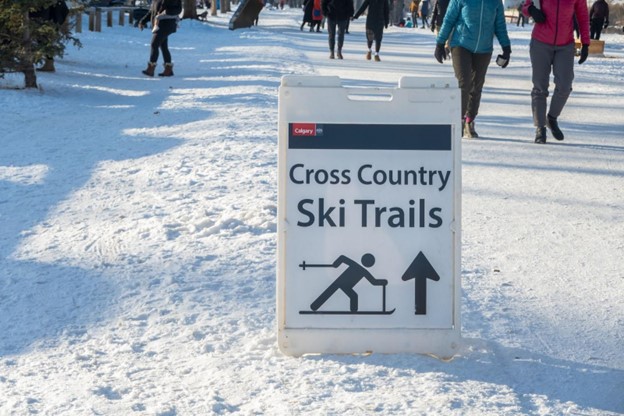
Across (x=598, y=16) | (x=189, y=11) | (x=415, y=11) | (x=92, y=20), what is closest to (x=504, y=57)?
(x=92, y=20)

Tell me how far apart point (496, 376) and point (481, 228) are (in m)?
3.00

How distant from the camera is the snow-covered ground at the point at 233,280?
4.31 metres

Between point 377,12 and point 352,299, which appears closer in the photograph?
point 352,299

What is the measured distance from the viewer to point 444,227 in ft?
15.5

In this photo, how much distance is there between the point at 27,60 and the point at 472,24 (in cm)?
754

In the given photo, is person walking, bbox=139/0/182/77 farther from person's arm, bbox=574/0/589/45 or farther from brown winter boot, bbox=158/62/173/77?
person's arm, bbox=574/0/589/45

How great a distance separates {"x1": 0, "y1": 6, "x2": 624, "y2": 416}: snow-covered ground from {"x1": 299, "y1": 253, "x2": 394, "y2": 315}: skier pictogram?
197mm

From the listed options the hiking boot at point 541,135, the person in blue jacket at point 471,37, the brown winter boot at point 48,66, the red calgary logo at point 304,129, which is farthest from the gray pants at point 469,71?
the brown winter boot at point 48,66

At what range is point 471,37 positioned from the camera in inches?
434

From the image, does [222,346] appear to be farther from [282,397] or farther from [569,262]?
[569,262]

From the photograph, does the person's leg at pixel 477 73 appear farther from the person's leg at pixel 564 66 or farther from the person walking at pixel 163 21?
the person walking at pixel 163 21

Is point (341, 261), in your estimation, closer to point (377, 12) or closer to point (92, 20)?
point (377, 12)

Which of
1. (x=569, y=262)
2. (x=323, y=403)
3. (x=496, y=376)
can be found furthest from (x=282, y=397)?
(x=569, y=262)

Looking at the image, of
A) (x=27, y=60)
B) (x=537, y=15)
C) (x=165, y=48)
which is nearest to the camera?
(x=537, y=15)
